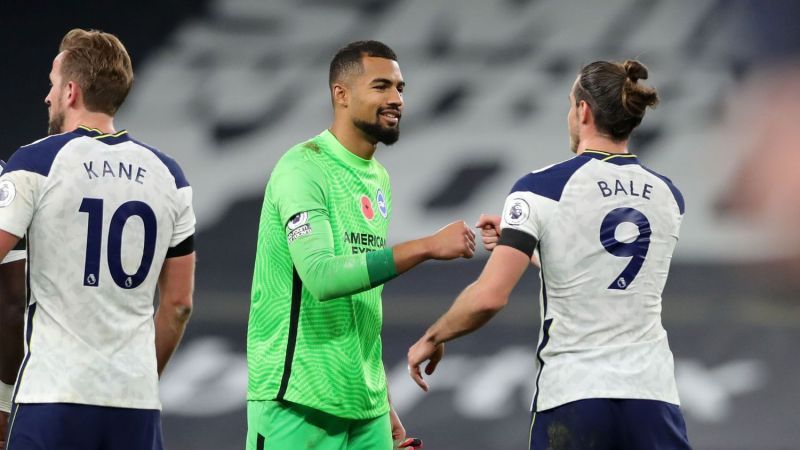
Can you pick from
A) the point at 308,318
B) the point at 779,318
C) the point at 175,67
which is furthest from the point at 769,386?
the point at 308,318

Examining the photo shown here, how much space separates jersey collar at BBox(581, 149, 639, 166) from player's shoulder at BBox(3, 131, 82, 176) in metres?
1.52

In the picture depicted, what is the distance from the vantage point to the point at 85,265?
323cm

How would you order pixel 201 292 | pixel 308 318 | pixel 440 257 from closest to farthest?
1. pixel 440 257
2. pixel 308 318
3. pixel 201 292

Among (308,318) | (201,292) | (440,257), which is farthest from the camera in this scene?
(201,292)

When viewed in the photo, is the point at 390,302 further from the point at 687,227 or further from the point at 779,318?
the point at 779,318

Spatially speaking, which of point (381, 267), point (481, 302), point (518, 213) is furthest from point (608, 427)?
point (381, 267)

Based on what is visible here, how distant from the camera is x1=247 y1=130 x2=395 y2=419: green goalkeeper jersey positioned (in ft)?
11.7

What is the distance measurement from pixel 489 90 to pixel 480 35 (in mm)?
376

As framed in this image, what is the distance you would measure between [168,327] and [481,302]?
96 centimetres

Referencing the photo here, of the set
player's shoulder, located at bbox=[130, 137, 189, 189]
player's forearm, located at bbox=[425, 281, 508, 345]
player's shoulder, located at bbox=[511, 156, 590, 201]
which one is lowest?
player's forearm, located at bbox=[425, 281, 508, 345]

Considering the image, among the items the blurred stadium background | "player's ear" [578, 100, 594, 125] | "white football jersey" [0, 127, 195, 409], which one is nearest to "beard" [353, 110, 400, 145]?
"player's ear" [578, 100, 594, 125]

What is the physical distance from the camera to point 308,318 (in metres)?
3.64

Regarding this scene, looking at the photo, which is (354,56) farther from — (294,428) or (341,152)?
(294,428)

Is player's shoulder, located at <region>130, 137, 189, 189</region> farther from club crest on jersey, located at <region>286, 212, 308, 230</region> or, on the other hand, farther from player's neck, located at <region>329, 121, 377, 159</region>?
player's neck, located at <region>329, 121, 377, 159</region>
